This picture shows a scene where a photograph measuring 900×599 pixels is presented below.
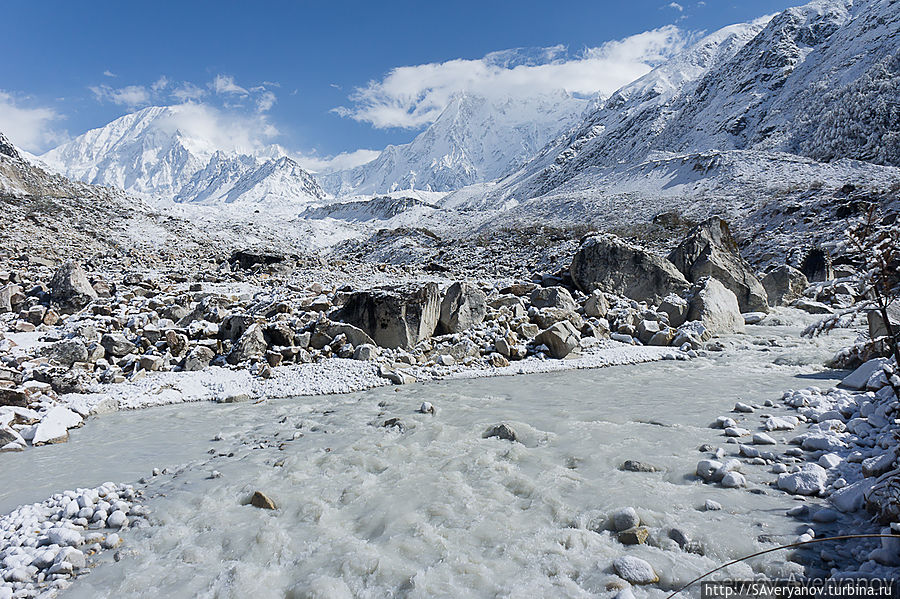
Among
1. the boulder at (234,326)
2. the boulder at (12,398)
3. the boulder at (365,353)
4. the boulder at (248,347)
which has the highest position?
the boulder at (234,326)

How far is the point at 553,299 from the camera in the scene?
42.6 feet

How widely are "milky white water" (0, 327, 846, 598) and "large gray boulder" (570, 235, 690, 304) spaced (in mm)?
7073

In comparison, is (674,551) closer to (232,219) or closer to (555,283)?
(555,283)

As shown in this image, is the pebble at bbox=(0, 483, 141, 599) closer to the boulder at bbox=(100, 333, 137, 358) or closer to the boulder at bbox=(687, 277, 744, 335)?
the boulder at bbox=(100, 333, 137, 358)

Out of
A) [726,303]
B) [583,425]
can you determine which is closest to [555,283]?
[726,303]

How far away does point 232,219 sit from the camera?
50.8 metres

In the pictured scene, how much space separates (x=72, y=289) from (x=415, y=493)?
12041 millimetres

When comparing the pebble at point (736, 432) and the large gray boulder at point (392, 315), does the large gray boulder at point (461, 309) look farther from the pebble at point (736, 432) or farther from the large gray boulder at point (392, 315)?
the pebble at point (736, 432)

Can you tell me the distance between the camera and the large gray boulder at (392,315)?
35.0 feet

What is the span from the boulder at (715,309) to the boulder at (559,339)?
425 cm

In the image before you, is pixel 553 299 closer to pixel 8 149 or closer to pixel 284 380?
pixel 284 380

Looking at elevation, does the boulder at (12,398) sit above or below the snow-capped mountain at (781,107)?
below

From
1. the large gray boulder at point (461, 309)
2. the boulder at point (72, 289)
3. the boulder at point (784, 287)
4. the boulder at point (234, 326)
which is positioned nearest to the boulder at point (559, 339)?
the large gray boulder at point (461, 309)

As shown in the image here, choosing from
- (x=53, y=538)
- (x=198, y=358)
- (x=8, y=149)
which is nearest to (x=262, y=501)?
(x=53, y=538)
